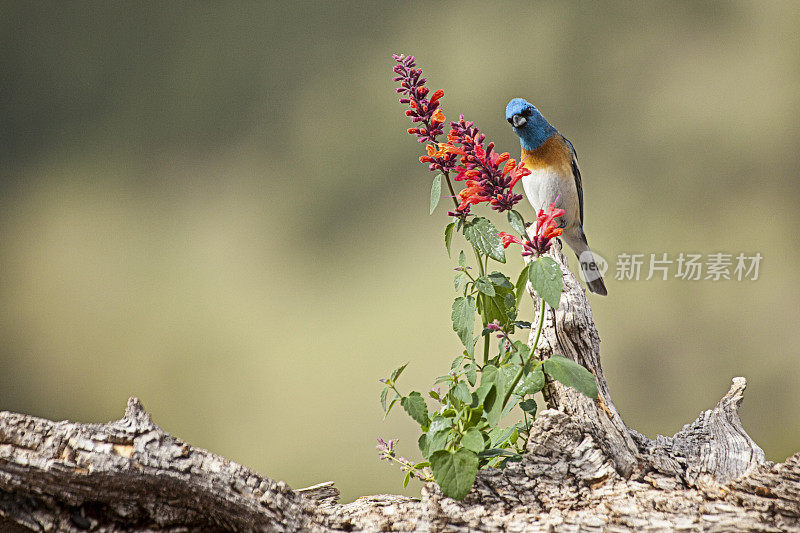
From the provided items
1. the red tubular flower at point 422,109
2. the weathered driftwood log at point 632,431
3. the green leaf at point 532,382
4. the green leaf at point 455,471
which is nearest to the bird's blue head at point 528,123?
the weathered driftwood log at point 632,431

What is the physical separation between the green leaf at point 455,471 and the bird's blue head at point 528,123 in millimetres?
749

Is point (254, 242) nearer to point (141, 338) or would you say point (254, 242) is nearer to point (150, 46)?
point (141, 338)

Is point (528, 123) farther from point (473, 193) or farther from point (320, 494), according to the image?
point (320, 494)

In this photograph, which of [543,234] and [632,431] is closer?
[543,234]

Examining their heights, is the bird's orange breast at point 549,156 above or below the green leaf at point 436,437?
above

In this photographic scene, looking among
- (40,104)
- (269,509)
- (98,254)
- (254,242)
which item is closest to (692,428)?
(269,509)

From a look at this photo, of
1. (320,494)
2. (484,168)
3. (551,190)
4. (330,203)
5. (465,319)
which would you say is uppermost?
(330,203)

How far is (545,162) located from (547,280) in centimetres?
70

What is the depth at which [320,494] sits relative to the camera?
93cm

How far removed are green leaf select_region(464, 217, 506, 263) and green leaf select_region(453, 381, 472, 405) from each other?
0.19 meters

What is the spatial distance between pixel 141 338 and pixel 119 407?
0.80ft

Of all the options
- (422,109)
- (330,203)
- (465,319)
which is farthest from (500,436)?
(330,203)

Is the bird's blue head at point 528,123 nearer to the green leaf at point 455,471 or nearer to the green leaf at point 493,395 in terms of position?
the green leaf at point 493,395

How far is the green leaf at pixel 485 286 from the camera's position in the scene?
0.92 m
